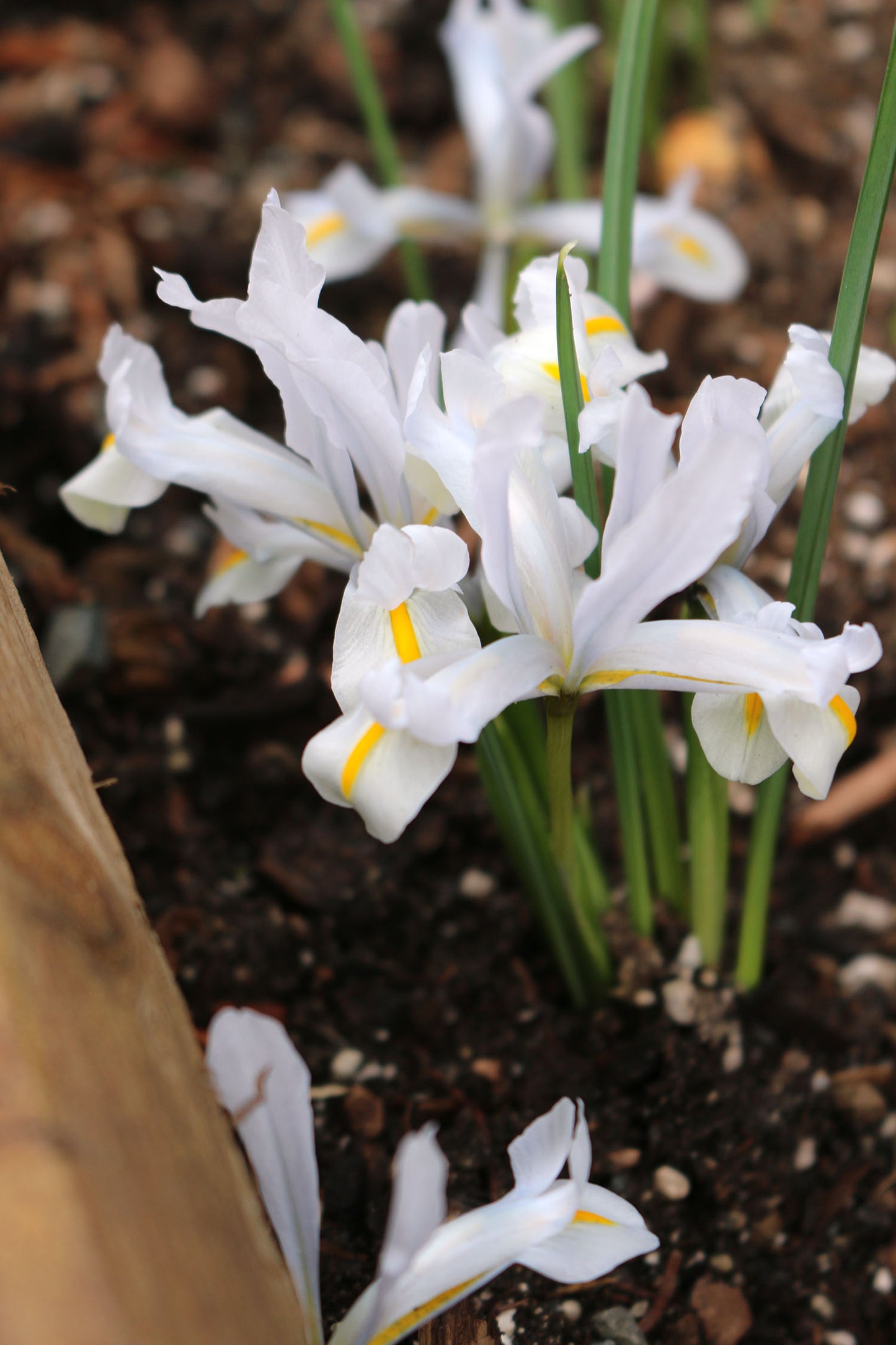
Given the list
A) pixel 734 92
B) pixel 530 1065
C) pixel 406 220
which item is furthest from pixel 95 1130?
pixel 734 92

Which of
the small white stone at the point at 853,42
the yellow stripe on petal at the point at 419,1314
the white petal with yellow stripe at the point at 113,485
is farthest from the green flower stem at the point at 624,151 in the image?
the small white stone at the point at 853,42

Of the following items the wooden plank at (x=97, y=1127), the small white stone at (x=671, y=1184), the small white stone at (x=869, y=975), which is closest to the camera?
the wooden plank at (x=97, y=1127)

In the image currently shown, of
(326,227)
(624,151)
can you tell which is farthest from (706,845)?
(326,227)

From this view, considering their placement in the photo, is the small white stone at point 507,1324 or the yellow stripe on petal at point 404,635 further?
the small white stone at point 507,1324

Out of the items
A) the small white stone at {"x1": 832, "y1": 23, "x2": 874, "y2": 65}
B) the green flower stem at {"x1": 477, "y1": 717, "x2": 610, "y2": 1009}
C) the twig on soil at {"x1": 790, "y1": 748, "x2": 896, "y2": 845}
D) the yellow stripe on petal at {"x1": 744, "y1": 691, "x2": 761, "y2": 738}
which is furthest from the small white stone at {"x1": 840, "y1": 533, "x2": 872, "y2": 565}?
the small white stone at {"x1": 832, "y1": 23, "x2": 874, "y2": 65}

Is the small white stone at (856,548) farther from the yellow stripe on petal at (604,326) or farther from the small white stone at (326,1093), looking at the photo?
the small white stone at (326,1093)

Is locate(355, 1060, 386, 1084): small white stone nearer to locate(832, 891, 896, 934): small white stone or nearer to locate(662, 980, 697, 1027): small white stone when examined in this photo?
locate(662, 980, 697, 1027): small white stone
